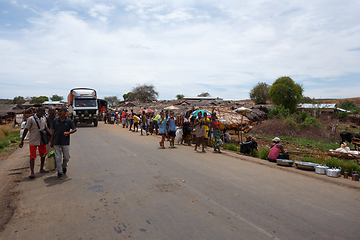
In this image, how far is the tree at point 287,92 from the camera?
116 ft

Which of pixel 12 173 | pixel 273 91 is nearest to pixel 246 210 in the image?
pixel 12 173

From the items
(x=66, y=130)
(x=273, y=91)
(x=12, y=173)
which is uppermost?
(x=273, y=91)

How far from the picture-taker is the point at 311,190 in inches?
228

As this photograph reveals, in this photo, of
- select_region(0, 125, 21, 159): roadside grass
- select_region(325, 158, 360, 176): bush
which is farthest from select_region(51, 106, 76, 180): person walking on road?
select_region(325, 158, 360, 176): bush

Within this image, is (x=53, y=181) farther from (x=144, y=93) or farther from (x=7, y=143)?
(x=144, y=93)

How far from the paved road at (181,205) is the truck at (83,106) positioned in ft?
60.4

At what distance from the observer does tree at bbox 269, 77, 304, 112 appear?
3522cm

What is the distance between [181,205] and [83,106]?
75.3ft

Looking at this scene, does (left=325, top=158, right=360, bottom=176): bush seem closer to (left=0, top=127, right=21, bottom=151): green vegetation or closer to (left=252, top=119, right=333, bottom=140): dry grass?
(left=252, top=119, right=333, bottom=140): dry grass

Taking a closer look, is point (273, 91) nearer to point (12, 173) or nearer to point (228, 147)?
point (228, 147)

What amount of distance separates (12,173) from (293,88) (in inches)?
1420

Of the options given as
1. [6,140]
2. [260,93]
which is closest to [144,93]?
[260,93]

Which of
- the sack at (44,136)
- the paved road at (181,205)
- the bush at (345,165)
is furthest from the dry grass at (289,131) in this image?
the sack at (44,136)

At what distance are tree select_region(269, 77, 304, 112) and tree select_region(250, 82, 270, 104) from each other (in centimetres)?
1467
